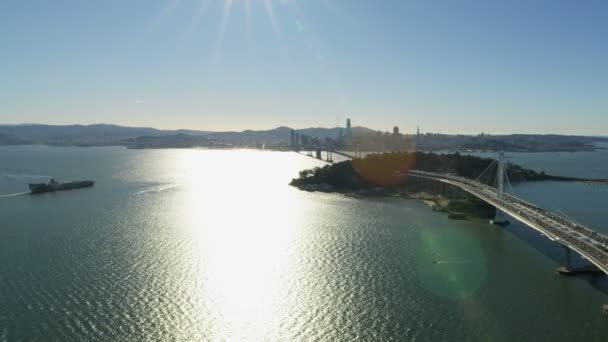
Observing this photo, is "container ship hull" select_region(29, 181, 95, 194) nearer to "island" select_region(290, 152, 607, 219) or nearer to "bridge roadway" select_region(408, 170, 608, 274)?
"island" select_region(290, 152, 607, 219)

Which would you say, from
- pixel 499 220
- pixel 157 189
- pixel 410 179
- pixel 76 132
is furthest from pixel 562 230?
pixel 76 132

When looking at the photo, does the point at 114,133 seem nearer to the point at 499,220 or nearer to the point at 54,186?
the point at 54,186

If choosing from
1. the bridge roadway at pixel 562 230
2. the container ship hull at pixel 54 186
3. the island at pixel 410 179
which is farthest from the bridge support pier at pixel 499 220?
the container ship hull at pixel 54 186

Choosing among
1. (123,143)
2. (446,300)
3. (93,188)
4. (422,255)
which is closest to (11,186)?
(93,188)

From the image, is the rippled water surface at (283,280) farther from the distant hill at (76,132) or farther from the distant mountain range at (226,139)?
the distant hill at (76,132)

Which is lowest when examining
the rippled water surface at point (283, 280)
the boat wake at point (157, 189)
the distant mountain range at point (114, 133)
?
the rippled water surface at point (283, 280)

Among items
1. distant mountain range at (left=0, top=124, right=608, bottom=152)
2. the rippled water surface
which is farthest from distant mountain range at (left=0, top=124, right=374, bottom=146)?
the rippled water surface
